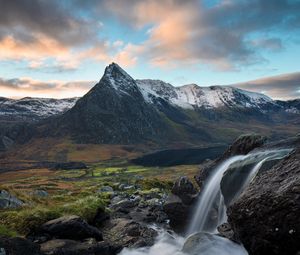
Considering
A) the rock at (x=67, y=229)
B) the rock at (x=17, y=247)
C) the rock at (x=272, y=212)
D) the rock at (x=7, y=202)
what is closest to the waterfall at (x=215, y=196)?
the rock at (x=272, y=212)

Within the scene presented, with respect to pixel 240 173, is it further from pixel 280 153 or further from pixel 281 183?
pixel 281 183

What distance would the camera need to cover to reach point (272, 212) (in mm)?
17562

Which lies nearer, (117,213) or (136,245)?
(136,245)

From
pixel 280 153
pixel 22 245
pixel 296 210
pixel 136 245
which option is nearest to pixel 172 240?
pixel 136 245

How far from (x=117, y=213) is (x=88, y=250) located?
1960 cm

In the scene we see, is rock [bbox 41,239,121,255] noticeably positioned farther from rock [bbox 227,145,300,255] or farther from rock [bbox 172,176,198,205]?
A: rock [bbox 172,176,198,205]

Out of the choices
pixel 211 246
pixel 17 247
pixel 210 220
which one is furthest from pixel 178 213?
pixel 17 247

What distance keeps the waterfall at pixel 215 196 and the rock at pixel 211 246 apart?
159 inches

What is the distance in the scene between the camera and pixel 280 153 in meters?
28.5

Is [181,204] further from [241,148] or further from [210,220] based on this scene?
[241,148]

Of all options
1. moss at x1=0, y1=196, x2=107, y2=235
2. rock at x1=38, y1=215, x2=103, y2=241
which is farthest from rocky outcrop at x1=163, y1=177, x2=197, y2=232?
rock at x1=38, y1=215, x2=103, y2=241

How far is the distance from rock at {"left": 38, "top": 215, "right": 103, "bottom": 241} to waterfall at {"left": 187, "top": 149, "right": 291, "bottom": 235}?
10511mm

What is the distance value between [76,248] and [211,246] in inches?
336

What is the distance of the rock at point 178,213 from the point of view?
3603cm
